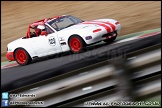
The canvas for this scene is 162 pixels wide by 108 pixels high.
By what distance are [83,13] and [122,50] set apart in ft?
48.9

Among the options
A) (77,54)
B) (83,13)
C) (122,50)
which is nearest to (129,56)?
(122,50)

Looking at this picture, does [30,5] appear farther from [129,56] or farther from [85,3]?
[129,56]

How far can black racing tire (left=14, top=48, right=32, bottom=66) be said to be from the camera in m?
10.8

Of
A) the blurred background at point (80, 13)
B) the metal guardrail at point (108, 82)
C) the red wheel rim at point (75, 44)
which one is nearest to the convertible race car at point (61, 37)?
the red wheel rim at point (75, 44)

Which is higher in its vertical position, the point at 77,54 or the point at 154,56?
the point at 154,56

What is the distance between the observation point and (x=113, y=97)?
3.89 m

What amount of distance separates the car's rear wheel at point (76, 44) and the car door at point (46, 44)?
535 millimetres

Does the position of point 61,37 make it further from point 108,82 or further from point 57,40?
point 108,82

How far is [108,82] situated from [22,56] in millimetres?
7341

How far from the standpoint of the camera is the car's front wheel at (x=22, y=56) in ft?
35.4

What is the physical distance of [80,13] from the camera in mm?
18719

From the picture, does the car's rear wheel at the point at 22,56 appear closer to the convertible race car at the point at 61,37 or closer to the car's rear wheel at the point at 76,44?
the convertible race car at the point at 61,37

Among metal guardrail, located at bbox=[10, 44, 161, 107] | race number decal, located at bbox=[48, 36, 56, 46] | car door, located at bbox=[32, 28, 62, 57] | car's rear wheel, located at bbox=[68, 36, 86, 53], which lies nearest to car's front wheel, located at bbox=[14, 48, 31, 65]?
car door, located at bbox=[32, 28, 62, 57]

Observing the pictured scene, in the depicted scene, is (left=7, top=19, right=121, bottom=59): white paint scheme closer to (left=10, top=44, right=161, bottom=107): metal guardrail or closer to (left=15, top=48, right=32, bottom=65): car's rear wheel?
(left=15, top=48, right=32, bottom=65): car's rear wheel
